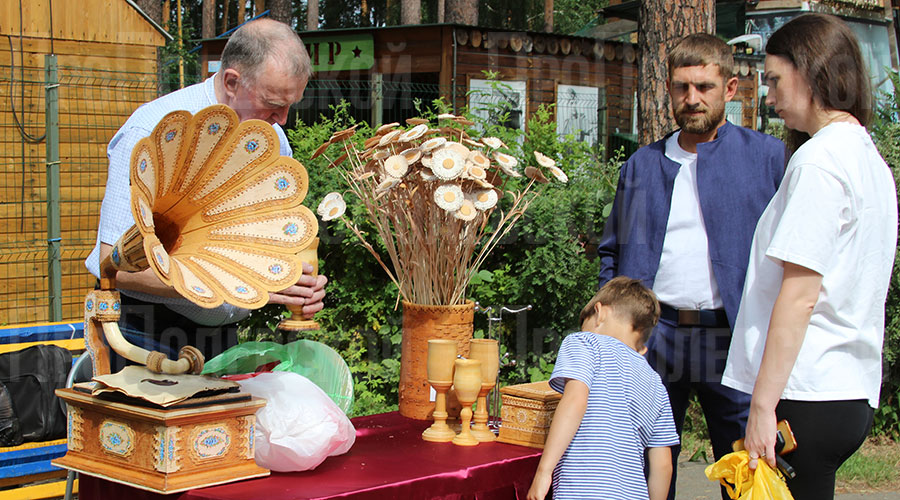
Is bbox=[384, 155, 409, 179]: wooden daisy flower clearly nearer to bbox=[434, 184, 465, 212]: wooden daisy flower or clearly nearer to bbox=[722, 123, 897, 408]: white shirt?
bbox=[434, 184, 465, 212]: wooden daisy flower

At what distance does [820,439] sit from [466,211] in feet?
3.63

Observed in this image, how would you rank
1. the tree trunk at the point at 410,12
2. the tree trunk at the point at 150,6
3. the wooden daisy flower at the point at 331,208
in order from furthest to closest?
1. the tree trunk at the point at 410,12
2. the tree trunk at the point at 150,6
3. the wooden daisy flower at the point at 331,208

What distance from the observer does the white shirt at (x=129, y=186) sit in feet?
7.57

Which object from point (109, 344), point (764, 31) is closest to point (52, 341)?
point (109, 344)

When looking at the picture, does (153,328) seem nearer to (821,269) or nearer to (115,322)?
(115,322)

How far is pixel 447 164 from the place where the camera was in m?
2.49

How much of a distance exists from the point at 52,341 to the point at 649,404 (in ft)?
7.73

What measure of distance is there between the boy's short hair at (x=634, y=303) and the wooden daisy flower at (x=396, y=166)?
69 cm

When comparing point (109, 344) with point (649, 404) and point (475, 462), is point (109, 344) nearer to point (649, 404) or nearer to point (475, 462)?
point (475, 462)

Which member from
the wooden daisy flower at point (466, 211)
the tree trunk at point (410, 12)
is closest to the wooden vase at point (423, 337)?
the wooden daisy flower at point (466, 211)

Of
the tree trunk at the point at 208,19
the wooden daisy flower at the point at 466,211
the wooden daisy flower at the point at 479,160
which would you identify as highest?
the tree trunk at the point at 208,19

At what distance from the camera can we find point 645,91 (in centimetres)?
500

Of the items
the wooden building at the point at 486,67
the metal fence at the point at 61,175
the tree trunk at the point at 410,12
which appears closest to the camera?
the metal fence at the point at 61,175

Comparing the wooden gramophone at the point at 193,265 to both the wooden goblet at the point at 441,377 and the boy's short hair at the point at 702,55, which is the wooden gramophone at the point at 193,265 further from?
the boy's short hair at the point at 702,55
